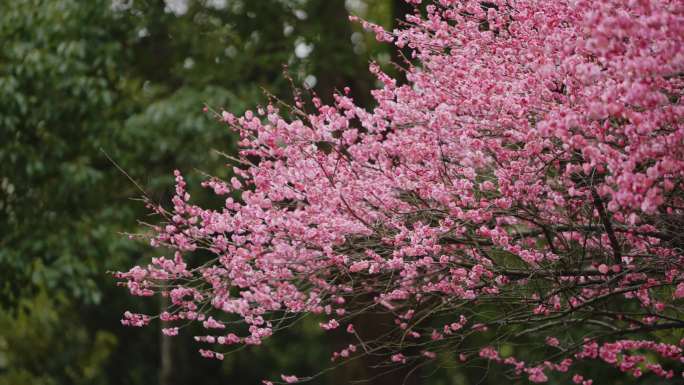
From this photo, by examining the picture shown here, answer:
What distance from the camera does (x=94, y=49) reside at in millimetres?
8484

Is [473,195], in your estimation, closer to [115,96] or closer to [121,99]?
[115,96]

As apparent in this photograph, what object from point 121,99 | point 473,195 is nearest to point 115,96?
point 121,99

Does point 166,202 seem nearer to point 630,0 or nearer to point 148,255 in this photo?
point 148,255

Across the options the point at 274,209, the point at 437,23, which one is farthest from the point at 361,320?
the point at 437,23

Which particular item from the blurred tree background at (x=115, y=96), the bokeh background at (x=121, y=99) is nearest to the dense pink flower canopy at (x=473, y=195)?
the bokeh background at (x=121, y=99)

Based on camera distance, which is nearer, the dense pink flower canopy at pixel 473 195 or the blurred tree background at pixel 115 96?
the dense pink flower canopy at pixel 473 195

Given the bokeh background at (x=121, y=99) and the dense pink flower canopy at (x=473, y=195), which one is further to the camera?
the bokeh background at (x=121, y=99)

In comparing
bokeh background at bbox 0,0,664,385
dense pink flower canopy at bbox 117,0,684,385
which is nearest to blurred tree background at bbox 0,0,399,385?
bokeh background at bbox 0,0,664,385

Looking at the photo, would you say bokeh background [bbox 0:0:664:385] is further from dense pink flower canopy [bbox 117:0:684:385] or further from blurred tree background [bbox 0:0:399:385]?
dense pink flower canopy [bbox 117:0:684:385]

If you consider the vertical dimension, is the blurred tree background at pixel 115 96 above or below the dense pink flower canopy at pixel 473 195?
above

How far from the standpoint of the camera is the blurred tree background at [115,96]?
8219mm

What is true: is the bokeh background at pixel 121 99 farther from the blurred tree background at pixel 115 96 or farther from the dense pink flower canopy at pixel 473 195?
the dense pink flower canopy at pixel 473 195

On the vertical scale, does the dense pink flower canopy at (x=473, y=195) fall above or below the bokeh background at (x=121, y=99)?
below

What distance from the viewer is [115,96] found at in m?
8.82
